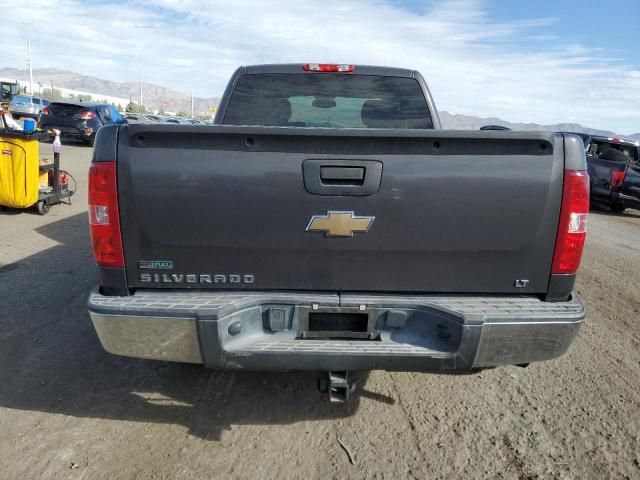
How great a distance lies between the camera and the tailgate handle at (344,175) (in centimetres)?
229

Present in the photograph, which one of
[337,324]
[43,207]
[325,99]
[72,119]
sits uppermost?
[325,99]

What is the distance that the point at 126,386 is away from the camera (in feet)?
10.4

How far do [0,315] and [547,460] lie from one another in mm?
4319

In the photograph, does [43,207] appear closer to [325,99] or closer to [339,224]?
[325,99]

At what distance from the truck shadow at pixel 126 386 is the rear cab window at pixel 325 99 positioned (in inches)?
80.2

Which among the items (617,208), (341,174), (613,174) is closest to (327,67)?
(341,174)

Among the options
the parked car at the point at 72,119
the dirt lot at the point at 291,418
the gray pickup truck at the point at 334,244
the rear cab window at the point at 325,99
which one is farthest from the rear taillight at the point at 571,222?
the parked car at the point at 72,119

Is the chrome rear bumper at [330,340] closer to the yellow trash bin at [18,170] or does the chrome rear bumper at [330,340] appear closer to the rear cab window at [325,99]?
the rear cab window at [325,99]

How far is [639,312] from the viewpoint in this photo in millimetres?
4891

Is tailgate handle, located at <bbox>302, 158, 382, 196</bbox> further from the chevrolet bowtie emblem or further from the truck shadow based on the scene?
the truck shadow

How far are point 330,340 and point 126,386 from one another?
1.62 metres

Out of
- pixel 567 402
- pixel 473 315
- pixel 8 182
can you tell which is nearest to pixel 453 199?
pixel 473 315

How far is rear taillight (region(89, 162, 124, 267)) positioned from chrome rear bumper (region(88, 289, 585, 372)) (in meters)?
0.22

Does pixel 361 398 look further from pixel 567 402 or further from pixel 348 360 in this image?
pixel 567 402
